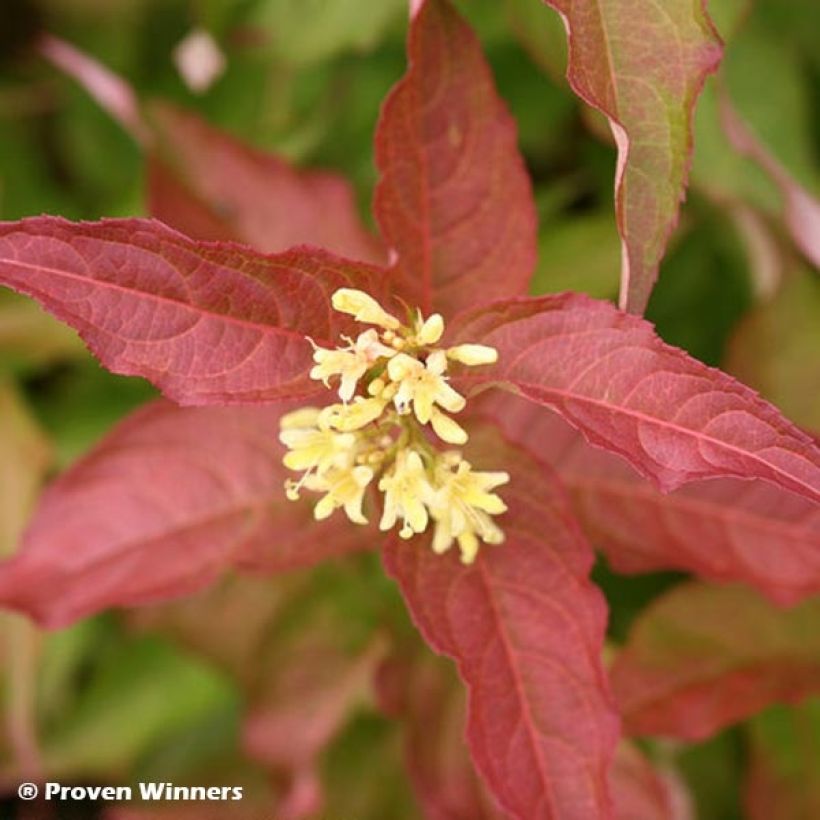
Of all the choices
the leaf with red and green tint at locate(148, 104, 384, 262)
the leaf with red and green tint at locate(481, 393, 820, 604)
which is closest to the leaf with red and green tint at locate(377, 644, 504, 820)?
the leaf with red and green tint at locate(481, 393, 820, 604)

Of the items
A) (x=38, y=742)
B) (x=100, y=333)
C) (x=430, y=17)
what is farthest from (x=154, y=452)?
(x=38, y=742)

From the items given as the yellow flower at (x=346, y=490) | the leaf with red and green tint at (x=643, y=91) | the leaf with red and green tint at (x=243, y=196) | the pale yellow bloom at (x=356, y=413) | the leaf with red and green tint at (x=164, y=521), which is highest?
the leaf with red and green tint at (x=643, y=91)

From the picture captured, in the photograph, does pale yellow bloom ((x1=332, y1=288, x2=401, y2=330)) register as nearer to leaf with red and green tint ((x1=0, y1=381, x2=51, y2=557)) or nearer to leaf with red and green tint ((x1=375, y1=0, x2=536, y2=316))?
leaf with red and green tint ((x1=375, y1=0, x2=536, y2=316))

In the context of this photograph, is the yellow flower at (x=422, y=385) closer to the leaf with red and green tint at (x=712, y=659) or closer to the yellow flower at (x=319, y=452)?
the yellow flower at (x=319, y=452)

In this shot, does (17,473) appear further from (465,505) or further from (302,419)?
(465,505)

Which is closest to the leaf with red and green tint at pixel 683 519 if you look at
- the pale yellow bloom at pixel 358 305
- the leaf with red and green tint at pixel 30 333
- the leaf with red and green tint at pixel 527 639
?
the leaf with red and green tint at pixel 527 639

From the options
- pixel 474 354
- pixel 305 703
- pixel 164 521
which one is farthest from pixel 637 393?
pixel 305 703
